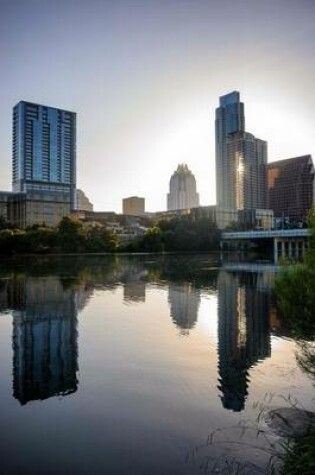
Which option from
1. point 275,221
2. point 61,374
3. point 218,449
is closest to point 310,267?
point 218,449

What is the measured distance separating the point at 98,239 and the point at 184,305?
7744cm

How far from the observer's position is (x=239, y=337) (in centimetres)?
2211

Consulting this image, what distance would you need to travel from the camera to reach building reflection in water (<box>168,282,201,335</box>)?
85.4 feet

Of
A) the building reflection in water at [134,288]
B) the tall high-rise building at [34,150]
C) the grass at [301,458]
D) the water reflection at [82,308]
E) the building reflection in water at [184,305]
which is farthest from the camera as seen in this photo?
the tall high-rise building at [34,150]

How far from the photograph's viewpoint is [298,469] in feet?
27.1

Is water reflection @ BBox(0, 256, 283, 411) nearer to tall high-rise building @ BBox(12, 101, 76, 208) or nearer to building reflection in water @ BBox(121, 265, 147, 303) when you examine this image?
building reflection in water @ BBox(121, 265, 147, 303)

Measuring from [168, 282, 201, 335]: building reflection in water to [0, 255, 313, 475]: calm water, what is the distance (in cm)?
23

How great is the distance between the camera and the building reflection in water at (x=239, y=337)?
1466 centimetres

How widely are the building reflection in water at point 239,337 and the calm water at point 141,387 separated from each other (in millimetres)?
76

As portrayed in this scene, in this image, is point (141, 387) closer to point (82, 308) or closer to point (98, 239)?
point (82, 308)

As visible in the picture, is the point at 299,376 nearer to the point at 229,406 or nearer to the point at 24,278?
the point at 229,406

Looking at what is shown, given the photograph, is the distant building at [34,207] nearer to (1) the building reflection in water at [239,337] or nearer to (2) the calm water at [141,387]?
(1) the building reflection in water at [239,337]

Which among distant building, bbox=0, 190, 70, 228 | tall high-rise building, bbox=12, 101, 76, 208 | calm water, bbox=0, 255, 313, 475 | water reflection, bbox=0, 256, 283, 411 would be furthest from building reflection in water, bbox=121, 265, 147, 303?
tall high-rise building, bbox=12, 101, 76, 208

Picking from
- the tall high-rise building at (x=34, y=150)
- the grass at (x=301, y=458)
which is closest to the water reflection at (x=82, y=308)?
the grass at (x=301, y=458)
